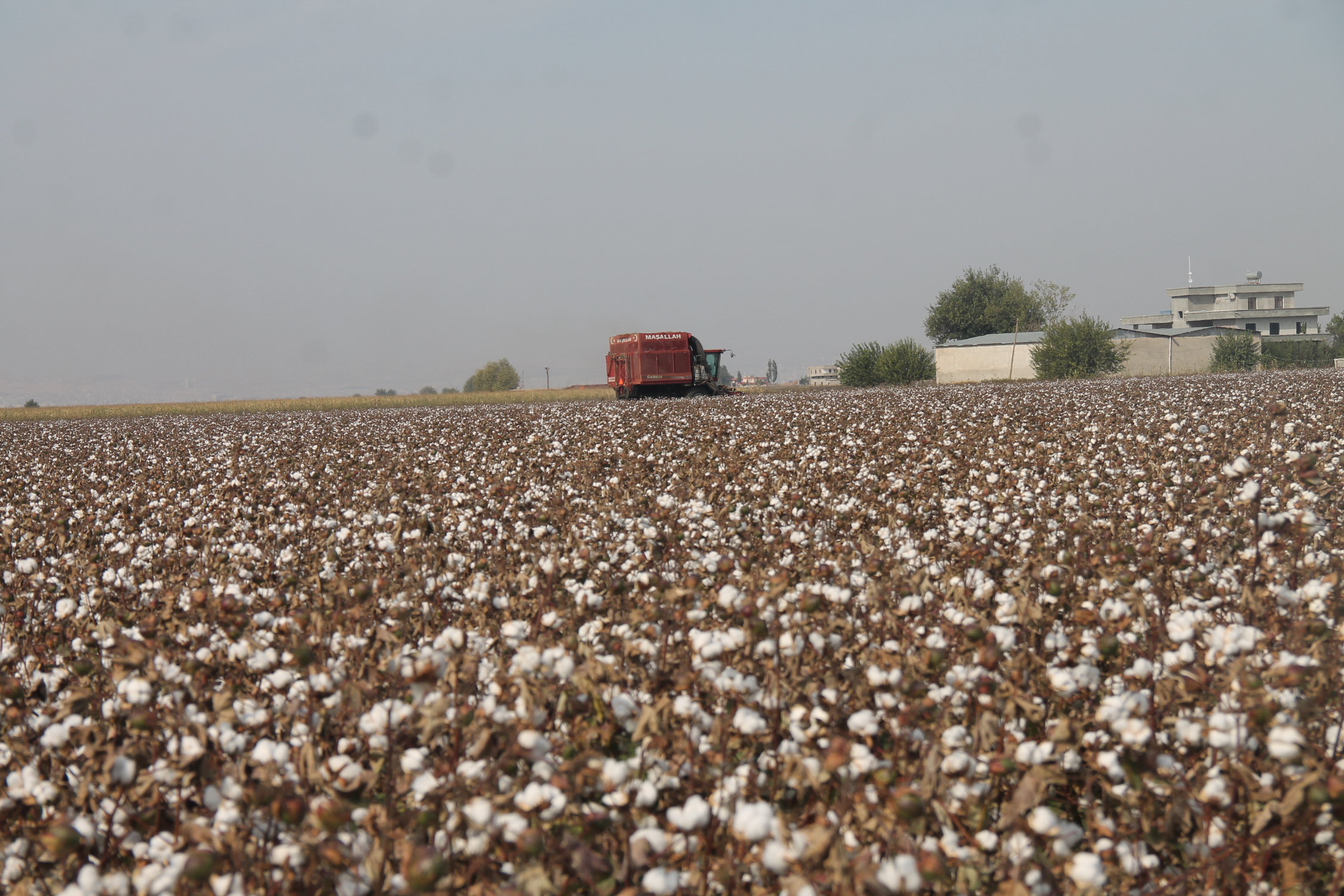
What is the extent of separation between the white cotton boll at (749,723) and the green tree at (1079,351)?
65.0 metres

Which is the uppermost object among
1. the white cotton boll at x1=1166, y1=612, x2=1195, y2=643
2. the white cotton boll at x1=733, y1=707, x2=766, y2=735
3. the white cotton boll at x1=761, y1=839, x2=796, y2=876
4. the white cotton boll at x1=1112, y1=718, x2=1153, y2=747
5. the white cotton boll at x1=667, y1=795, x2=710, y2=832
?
the white cotton boll at x1=1166, y1=612, x2=1195, y2=643

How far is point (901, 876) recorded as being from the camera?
192 cm

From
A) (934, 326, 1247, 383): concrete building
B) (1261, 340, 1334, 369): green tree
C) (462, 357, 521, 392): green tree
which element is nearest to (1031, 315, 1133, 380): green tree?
(934, 326, 1247, 383): concrete building

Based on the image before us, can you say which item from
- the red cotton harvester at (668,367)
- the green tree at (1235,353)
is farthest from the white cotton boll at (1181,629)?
the green tree at (1235,353)

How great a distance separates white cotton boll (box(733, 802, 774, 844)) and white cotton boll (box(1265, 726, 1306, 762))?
1.38m

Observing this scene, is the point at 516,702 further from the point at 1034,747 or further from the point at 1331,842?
the point at 1331,842

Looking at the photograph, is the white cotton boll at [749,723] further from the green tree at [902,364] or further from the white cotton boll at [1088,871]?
the green tree at [902,364]

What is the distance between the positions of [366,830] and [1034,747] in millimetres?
2035

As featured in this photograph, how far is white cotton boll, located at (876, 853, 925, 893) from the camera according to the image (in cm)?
188

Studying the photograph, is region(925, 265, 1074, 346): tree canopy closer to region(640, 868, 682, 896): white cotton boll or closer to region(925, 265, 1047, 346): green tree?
region(925, 265, 1047, 346): green tree

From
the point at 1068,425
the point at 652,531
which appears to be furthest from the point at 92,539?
the point at 1068,425

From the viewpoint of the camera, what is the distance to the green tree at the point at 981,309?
4026 inches

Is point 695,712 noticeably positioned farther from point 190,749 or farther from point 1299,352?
point 1299,352

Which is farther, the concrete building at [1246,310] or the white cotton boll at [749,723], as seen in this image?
the concrete building at [1246,310]
